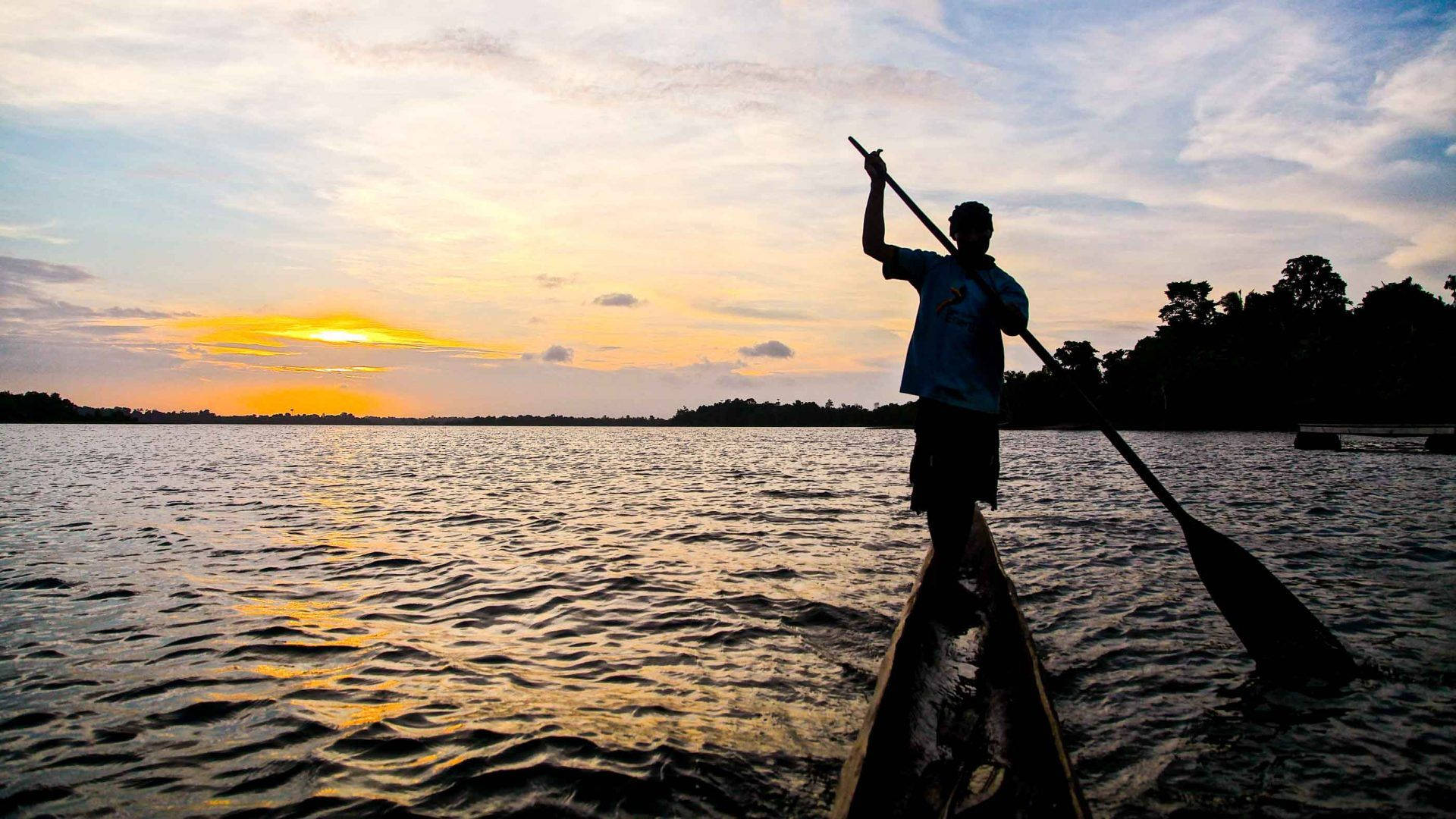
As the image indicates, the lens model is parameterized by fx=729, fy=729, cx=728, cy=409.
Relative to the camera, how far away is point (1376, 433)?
140 ft

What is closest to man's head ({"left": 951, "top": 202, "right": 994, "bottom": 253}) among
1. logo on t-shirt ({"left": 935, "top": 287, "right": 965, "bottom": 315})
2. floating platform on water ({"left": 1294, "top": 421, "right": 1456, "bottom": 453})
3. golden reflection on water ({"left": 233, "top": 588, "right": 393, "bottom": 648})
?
logo on t-shirt ({"left": 935, "top": 287, "right": 965, "bottom": 315})

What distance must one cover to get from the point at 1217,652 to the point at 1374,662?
3.46ft

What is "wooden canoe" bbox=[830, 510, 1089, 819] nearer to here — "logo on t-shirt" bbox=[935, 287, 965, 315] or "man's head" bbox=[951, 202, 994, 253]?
"logo on t-shirt" bbox=[935, 287, 965, 315]

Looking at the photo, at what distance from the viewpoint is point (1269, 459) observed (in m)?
37.2

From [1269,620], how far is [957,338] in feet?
11.1

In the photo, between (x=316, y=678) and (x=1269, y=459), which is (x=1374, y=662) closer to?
(x=316, y=678)

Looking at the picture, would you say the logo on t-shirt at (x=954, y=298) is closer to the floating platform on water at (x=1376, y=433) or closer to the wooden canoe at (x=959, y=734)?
the wooden canoe at (x=959, y=734)

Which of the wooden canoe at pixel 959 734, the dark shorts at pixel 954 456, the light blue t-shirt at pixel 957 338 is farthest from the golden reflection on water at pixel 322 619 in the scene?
the light blue t-shirt at pixel 957 338

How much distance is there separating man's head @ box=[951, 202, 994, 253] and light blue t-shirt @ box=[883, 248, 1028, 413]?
0.77ft

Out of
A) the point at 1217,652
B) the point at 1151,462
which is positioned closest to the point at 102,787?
the point at 1217,652

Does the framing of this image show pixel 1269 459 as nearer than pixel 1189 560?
No

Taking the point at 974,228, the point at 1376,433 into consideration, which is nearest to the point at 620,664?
the point at 974,228

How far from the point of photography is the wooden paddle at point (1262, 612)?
223 inches

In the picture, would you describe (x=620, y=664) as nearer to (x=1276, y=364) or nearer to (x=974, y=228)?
(x=974, y=228)
